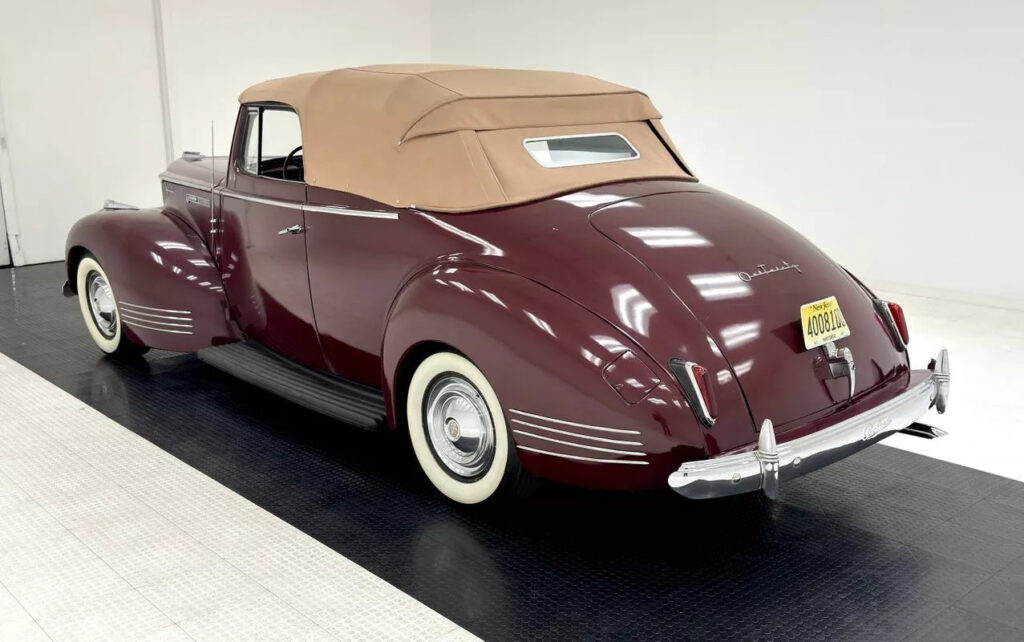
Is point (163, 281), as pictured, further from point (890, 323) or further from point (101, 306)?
point (890, 323)

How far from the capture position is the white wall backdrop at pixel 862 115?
237 inches

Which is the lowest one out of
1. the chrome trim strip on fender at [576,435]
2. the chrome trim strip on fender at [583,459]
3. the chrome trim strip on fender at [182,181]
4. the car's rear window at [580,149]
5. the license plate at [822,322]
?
the chrome trim strip on fender at [583,459]

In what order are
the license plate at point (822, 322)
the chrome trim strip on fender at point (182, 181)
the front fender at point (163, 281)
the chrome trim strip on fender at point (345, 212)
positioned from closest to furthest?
the license plate at point (822, 322) → the chrome trim strip on fender at point (345, 212) → the front fender at point (163, 281) → the chrome trim strip on fender at point (182, 181)

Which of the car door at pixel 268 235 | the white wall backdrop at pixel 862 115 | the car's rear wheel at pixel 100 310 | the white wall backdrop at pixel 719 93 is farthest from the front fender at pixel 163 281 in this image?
the white wall backdrop at pixel 862 115

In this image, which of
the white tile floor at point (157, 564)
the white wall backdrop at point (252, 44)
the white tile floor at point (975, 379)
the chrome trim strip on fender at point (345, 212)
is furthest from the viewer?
→ the white wall backdrop at point (252, 44)

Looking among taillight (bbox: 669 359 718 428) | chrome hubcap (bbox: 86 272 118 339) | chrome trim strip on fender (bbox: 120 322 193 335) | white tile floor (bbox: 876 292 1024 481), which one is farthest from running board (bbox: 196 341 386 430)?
white tile floor (bbox: 876 292 1024 481)

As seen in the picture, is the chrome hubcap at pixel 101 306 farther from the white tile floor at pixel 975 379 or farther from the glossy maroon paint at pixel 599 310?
the white tile floor at pixel 975 379

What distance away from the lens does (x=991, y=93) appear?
5.95 m

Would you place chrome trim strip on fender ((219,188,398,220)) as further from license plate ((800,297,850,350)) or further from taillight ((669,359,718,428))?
license plate ((800,297,850,350))

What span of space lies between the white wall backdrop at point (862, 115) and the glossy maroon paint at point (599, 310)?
3582 mm

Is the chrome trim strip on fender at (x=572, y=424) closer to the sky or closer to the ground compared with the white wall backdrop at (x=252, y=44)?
closer to the ground

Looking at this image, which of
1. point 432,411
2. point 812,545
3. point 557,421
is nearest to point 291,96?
point 432,411

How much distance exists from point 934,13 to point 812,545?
15.4ft

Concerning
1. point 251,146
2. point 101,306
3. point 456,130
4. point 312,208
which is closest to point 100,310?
point 101,306
